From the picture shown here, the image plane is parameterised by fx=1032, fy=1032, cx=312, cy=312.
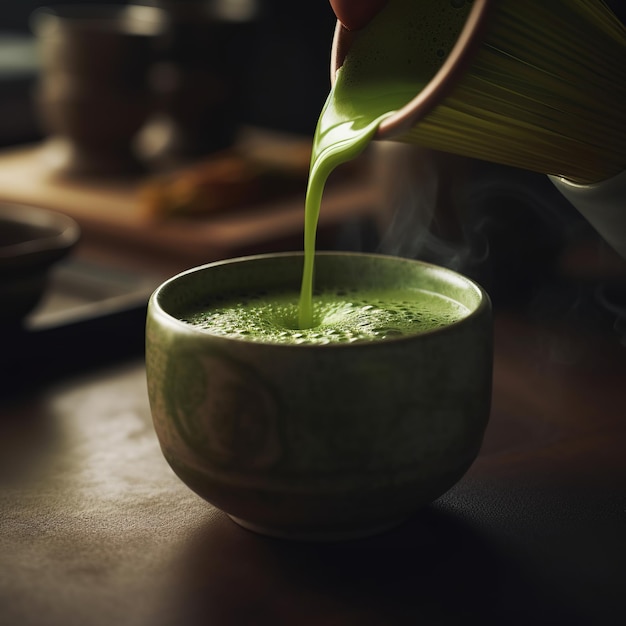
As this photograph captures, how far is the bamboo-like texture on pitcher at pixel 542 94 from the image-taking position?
0.61 metres

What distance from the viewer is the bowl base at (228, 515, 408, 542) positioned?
2.19 feet

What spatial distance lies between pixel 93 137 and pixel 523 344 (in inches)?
47.7

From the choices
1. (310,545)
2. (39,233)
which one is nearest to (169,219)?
(39,233)

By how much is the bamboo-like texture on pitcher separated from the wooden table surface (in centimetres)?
24

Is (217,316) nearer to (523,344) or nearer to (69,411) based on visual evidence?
(69,411)

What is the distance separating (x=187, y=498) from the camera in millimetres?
765

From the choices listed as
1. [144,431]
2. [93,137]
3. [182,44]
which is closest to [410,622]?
[144,431]

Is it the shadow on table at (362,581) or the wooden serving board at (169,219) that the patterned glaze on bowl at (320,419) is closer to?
the shadow on table at (362,581)

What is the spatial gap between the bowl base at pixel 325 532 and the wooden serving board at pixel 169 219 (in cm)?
92

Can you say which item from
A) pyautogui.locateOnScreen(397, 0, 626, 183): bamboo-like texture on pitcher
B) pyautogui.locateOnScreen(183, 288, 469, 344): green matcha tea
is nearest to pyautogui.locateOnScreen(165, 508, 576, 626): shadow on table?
pyautogui.locateOnScreen(183, 288, 469, 344): green matcha tea

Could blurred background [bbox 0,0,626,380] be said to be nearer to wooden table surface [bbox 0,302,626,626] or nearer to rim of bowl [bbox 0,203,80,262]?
rim of bowl [bbox 0,203,80,262]

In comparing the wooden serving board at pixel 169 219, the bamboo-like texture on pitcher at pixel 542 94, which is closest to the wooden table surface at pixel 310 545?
the bamboo-like texture on pitcher at pixel 542 94

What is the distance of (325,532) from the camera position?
0.66 metres

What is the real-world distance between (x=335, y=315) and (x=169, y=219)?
0.96 meters
